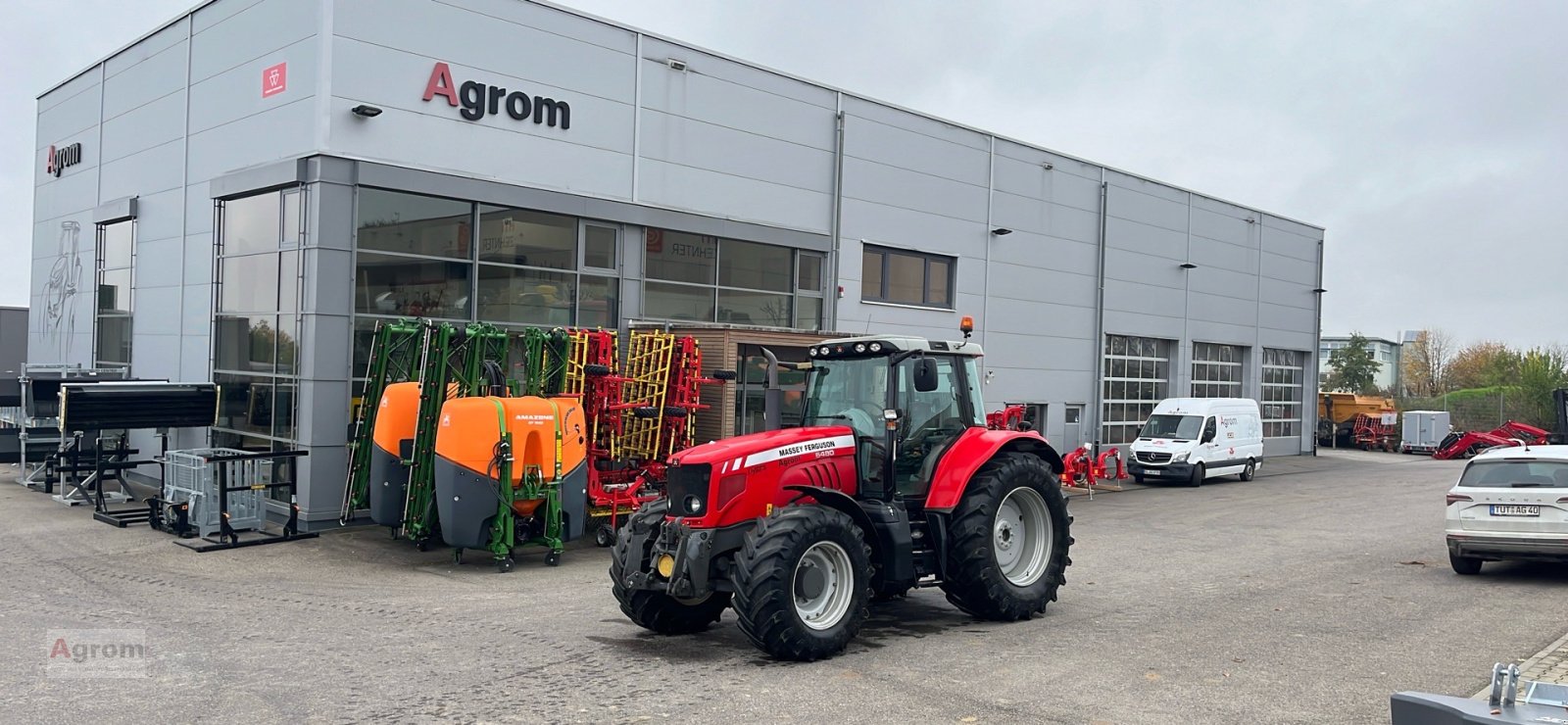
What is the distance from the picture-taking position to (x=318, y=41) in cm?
1391

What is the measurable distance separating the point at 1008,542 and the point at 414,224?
30.3ft

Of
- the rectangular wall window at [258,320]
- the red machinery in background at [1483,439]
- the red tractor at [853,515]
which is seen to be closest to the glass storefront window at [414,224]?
the rectangular wall window at [258,320]

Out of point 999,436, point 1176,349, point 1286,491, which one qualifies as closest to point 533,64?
point 999,436

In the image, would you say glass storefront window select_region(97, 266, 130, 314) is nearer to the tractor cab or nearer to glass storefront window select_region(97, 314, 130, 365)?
glass storefront window select_region(97, 314, 130, 365)

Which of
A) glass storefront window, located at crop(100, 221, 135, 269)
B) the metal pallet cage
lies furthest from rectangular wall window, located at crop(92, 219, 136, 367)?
the metal pallet cage

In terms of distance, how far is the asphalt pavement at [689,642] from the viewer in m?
6.71

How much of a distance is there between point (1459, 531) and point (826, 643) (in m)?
8.19

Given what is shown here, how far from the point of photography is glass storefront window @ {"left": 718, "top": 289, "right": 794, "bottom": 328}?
18.9 metres

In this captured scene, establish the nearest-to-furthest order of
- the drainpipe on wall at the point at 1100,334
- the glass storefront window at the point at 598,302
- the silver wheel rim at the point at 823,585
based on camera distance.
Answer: the silver wheel rim at the point at 823,585 → the glass storefront window at the point at 598,302 → the drainpipe on wall at the point at 1100,334

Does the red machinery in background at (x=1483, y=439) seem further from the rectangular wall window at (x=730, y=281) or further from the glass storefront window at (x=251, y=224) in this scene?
the glass storefront window at (x=251, y=224)

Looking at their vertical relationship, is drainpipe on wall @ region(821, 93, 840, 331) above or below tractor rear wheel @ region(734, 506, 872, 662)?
above

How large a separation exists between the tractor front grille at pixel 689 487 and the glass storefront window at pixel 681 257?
→ 962cm

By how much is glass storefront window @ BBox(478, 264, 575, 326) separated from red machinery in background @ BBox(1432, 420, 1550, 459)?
3148cm

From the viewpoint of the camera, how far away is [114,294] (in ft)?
66.3
